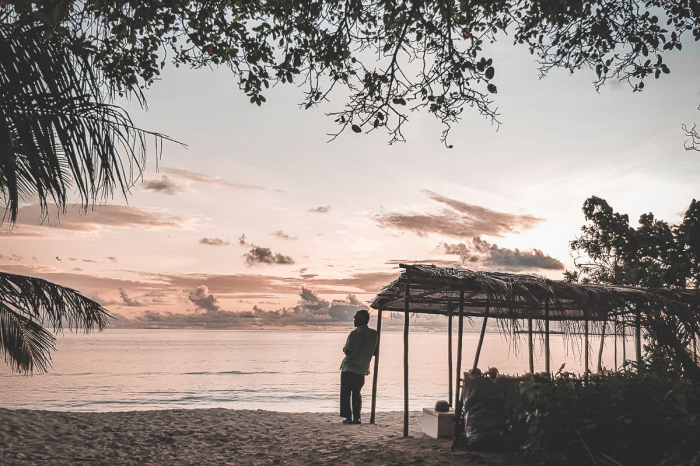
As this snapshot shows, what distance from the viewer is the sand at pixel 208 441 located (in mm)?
7051

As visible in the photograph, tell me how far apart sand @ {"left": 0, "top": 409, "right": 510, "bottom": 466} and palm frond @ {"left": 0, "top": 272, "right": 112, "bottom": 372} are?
1.31 m

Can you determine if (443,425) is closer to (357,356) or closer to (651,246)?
(357,356)

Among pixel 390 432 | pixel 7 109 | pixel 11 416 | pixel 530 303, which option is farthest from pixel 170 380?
pixel 7 109

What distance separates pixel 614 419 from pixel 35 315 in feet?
21.4

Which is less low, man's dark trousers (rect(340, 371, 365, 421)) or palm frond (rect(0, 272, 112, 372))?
palm frond (rect(0, 272, 112, 372))

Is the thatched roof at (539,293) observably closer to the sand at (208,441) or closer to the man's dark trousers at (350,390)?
the man's dark trousers at (350,390)

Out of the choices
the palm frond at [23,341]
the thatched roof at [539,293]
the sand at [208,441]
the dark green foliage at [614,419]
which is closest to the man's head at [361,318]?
the thatched roof at [539,293]

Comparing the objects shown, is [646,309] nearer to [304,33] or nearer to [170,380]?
[304,33]

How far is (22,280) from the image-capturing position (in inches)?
257

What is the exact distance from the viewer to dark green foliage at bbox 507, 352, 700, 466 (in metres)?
5.63

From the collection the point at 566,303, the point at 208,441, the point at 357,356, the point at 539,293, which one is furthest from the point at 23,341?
the point at 566,303

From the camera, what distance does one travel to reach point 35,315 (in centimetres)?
670

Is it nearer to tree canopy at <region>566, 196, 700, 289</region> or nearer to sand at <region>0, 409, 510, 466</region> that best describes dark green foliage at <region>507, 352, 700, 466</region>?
sand at <region>0, 409, 510, 466</region>

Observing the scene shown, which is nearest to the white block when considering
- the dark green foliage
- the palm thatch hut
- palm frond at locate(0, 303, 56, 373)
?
the palm thatch hut
